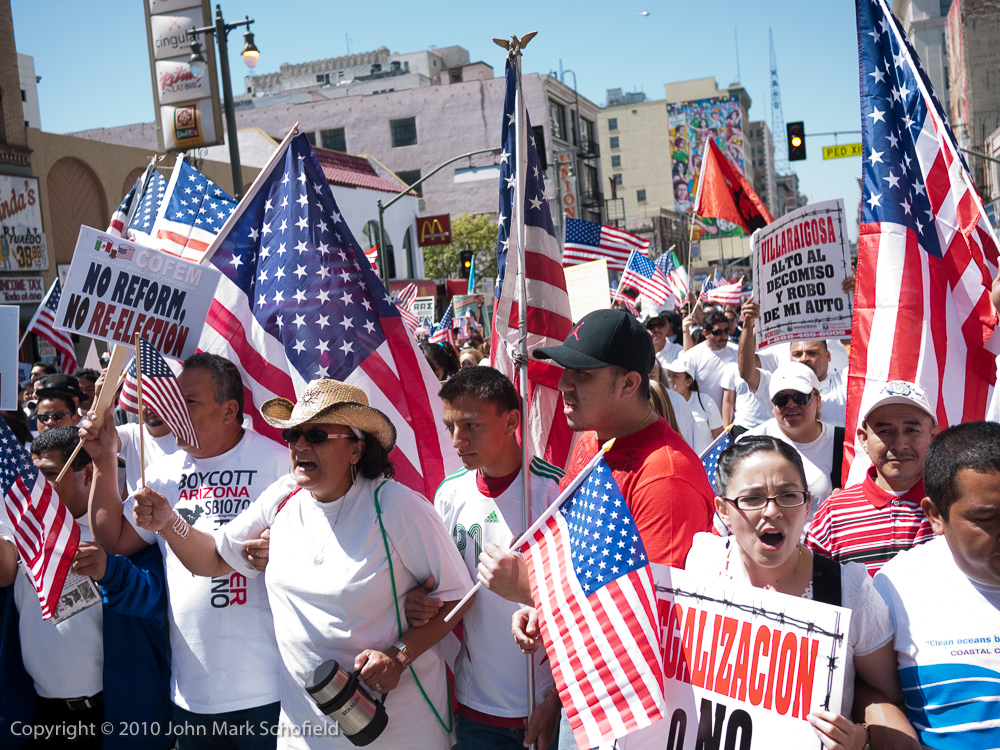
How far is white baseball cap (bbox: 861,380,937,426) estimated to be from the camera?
10.7 ft

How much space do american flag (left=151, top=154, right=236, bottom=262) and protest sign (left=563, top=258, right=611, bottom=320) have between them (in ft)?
10.9

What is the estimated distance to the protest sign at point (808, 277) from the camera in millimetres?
5227

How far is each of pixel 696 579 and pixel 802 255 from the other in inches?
131

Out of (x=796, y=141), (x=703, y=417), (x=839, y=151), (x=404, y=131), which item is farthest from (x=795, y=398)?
(x=404, y=131)

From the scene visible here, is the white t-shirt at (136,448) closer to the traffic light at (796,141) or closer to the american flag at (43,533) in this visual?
the american flag at (43,533)

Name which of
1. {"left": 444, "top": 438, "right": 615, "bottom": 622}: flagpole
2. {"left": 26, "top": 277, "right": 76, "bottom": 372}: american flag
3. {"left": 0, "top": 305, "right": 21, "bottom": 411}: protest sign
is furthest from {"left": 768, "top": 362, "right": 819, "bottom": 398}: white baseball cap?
{"left": 26, "top": 277, "right": 76, "bottom": 372}: american flag

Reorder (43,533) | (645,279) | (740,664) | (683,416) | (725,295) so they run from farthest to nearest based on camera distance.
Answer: (725,295) → (645,279) → (683,416) → (43,533) → (740,664)

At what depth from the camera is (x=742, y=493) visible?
2484 mm

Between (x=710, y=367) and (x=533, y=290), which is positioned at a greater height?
(x=533, y=290)

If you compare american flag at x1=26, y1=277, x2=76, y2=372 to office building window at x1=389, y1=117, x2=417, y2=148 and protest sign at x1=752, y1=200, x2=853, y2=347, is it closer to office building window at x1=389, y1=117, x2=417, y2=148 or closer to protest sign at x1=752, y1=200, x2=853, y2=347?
protest sign at x1=752, y1=200, x2=853, y2=347

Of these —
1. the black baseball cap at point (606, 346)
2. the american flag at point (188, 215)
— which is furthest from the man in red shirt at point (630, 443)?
the american flag at point (188, 215)

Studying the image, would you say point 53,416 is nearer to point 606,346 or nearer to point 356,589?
point 356,589

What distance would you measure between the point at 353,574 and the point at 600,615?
36.2 inches

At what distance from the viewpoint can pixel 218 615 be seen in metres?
3.58
